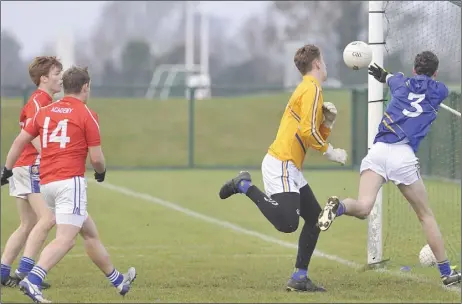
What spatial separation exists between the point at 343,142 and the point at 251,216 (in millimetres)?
11995

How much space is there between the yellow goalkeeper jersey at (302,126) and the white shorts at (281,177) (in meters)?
0.05

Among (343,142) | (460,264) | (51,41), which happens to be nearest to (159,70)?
(51,41)

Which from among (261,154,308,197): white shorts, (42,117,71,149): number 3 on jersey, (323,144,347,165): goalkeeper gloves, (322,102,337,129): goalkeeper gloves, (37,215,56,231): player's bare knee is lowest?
(37,215,56,231): player's bare knee

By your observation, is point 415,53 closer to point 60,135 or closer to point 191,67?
point 60,135

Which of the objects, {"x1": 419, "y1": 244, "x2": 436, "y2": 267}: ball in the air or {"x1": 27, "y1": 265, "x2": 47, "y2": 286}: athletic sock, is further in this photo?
{"x1": 419, "y1": 244, "x2": 436, "y2": 267}: ball in the air

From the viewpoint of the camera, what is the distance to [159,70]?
150 feet

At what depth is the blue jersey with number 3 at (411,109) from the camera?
884 cm

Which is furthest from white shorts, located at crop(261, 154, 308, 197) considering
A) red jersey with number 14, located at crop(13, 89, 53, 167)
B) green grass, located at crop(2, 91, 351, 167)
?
green grass, located at crop(2, 91, 351, 167)

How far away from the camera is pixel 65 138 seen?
26.3 feet

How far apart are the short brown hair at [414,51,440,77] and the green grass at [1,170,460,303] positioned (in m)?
1.86

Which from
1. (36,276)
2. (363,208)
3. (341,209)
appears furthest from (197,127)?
(36,276)

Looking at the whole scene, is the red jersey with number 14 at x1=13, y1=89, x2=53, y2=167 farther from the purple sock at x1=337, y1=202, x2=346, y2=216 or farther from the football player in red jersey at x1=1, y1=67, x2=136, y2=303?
the purple sock at x1=337, y1=202, x2=346, y2=216

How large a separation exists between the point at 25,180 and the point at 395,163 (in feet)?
10.8

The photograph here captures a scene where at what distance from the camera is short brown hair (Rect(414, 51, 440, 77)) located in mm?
8930
